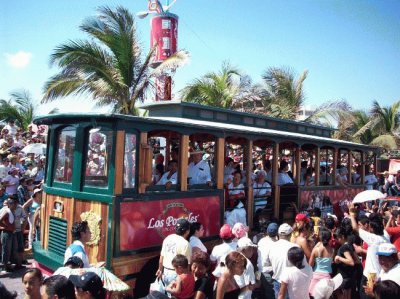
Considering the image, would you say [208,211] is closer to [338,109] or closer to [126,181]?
[126,181]

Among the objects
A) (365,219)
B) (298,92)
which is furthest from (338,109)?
(365,219)

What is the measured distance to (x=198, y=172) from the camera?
269 inches

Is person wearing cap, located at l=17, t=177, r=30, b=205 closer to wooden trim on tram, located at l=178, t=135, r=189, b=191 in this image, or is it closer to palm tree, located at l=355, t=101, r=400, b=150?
wooden trim on tram, located at l=178, t=135, r=189, b=191

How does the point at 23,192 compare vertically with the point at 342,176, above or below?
below

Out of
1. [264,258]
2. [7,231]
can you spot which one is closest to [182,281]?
[264,258]

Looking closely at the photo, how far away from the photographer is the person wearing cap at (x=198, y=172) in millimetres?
6742

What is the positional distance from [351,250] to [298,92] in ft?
51.1

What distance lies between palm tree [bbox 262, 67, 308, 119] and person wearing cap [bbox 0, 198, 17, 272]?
14.1 m

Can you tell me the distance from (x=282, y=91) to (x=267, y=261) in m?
15.7

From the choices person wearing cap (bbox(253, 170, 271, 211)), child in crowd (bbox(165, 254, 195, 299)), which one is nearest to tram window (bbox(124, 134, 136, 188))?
child in crowd (bbox(165, 254, 195, 299))

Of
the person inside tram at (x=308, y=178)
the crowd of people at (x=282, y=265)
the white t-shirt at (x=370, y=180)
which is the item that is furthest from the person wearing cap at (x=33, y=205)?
the white t-shirt at (x=370, y=180)

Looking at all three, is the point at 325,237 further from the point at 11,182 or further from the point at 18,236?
the point at 11,182

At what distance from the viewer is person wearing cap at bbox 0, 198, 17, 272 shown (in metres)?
7.40

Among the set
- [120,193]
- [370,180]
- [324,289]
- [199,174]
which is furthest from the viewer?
[370,180]
